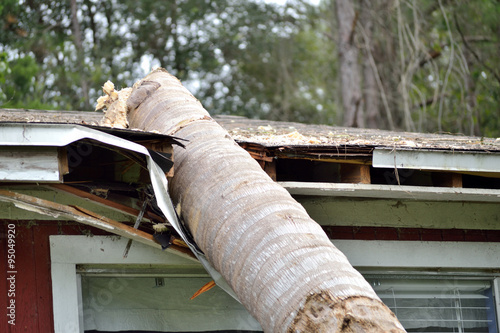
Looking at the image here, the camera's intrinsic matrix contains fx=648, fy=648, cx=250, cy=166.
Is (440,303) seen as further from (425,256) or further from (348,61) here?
(348,61)

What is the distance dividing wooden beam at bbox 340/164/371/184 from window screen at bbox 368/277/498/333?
0.92 m

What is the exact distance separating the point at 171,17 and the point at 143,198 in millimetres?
16227

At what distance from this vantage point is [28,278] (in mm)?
Answer: 3770

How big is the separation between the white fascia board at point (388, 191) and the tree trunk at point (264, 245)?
0.57 m

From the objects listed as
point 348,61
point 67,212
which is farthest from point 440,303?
point 348,61

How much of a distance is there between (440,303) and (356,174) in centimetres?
131

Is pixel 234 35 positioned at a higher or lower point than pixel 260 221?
higher

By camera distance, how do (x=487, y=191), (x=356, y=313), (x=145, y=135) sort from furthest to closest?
(x=487, y=191), (x=145, y=135), (x=356, y=313)

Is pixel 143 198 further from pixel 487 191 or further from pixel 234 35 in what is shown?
pixel 234 35

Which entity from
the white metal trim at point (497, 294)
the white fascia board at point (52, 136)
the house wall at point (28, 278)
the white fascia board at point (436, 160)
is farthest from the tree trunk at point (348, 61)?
the white fascia board at point (52, 136)

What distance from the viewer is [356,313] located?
2.36 metres

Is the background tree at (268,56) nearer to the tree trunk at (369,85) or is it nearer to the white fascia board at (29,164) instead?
the tree trunk at (369,85)

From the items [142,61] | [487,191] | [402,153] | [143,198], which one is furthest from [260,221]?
[142,61]

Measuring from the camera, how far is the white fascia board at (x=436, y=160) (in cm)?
365
